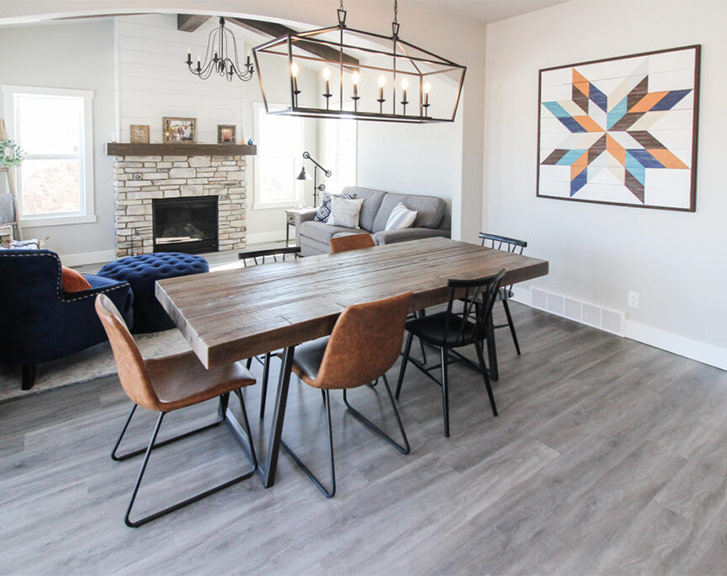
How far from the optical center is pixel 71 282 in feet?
10.5

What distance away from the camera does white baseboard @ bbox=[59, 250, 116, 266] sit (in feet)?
20.5

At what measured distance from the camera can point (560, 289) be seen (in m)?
4.60

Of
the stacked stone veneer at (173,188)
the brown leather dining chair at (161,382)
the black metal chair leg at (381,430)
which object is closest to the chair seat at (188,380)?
the brown leather dining chair at (161,382)

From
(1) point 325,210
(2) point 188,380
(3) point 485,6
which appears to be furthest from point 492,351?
(1) point 325,210

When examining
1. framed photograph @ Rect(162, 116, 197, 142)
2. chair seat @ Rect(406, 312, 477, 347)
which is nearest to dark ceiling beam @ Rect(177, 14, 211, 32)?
framed photograph @ Rect(162, 116, 197, 142)

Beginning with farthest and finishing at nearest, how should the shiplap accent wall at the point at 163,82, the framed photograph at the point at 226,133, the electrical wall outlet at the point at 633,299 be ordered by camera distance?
the framed photograph at the point at 226,133 < the shiplap accent wall at the point at 163,82 < the electrical wall outlet at the point at 633,299

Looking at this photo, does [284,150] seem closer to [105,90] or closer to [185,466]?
[105,90]

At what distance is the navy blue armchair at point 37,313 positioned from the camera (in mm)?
2914

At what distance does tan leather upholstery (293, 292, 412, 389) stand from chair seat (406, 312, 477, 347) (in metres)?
0.51

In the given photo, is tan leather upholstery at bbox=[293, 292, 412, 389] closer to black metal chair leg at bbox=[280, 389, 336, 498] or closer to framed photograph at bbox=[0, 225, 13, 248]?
black metal chair leg at bbox=[280, 389, 336, 498]

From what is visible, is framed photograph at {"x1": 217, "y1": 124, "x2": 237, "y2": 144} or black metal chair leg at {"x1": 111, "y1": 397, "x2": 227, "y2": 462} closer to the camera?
black metal chair leg at {"x1": 111, "y1": 397, "x2": 227, "y2": 462}

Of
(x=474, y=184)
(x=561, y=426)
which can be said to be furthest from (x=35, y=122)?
(x=561, y=426)

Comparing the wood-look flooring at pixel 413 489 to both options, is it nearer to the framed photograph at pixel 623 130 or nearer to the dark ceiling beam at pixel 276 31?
the framed photograph at pixel 623 130

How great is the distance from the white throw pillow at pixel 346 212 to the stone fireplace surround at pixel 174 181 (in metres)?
1.64
